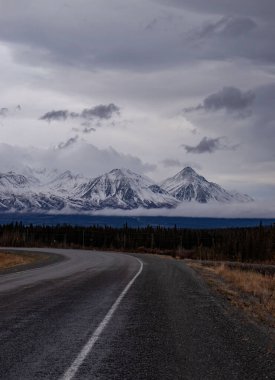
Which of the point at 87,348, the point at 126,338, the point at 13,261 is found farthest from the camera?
the point at 13,261

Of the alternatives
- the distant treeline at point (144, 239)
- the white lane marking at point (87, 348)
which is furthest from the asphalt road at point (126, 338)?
the distant treeline at point (144, 239)

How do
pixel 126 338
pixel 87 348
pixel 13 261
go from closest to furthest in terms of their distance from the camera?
1. pixel 87 348
2. pixel 126 338
3. pixel 13 261

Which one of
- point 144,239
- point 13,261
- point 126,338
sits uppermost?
point 144,239

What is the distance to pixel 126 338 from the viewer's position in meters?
9.84

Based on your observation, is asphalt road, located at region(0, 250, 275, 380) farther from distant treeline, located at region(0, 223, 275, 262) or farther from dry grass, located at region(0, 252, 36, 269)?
distant treeline, located at region(0, 223, 275, 262)

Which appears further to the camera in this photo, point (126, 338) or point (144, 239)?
point (144, 239)

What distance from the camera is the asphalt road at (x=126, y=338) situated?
7566 millimetres

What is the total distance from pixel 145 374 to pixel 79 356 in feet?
4.38

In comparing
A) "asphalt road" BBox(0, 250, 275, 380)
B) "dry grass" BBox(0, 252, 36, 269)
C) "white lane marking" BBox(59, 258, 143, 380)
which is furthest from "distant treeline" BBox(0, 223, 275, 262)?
"white lane marking" BBox(59, 258, 143, 380)

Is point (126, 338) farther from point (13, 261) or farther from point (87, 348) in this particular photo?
point (13, 261)

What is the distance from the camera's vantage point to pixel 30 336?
31.9 ft

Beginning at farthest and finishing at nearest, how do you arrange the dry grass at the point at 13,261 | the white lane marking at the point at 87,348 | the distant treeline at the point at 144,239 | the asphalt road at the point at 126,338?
the distant treeline at the point at 144,239 < the dry grass at the point at 13,261 < the asphalt road at the point at 126,338 < the white lane marking at the point at 87,348

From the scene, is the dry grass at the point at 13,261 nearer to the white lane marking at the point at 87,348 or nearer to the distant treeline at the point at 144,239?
the white lane marking at the point at 87,348

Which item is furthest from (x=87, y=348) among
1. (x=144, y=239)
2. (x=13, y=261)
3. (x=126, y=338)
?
(x=144, y=239)
